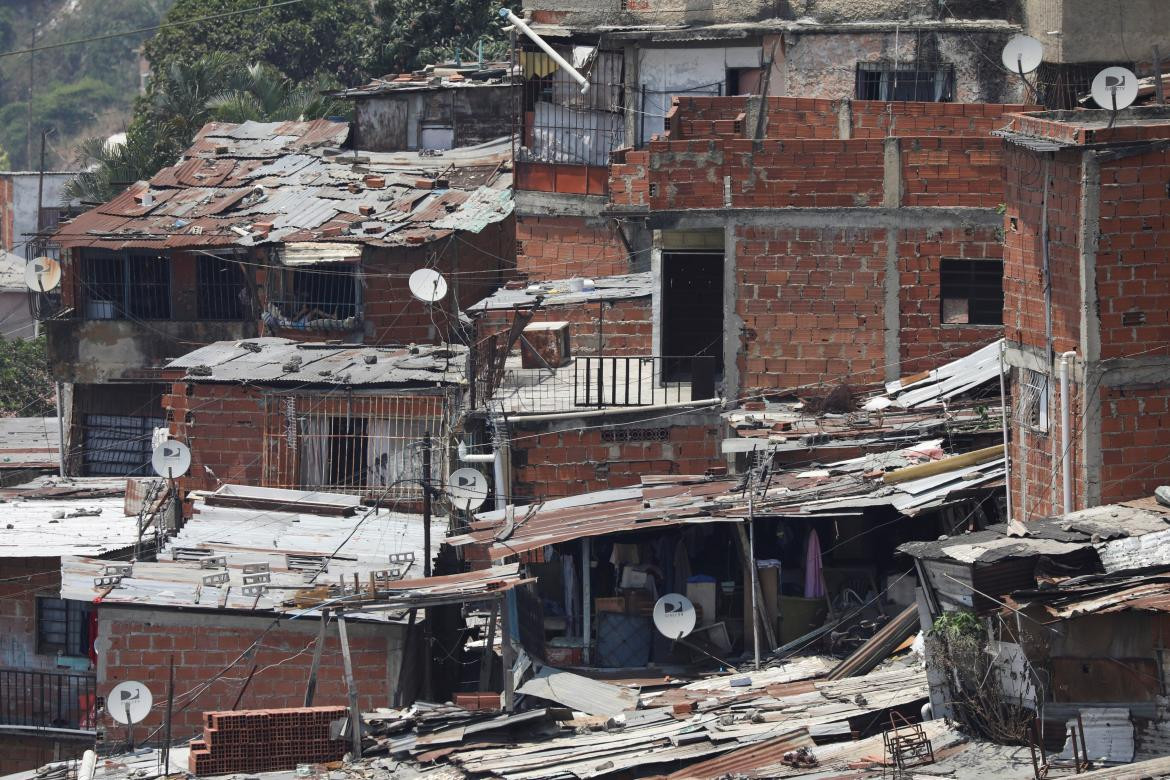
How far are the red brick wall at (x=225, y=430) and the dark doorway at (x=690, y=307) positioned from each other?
780 cm

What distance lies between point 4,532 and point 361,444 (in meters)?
5.63

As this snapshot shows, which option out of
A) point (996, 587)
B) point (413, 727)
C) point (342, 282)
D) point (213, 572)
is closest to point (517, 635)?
point (413, 727)

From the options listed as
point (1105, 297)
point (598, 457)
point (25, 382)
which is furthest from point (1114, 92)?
point (25, 382)

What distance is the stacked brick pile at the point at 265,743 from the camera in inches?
891

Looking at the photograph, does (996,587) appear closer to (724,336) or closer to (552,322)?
(724,336)

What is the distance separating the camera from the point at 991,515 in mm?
24547

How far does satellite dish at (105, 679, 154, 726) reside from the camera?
25.5 meters

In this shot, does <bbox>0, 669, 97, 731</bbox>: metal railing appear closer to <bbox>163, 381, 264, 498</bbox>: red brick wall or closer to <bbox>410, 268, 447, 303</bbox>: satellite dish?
<bbox>163, 381, 264, 498</bbox>: red brick wall

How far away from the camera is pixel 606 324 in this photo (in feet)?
107

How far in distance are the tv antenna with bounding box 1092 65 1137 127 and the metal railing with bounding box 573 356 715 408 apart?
738 centimetres

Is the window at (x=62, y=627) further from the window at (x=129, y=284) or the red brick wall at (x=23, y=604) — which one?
the window at (x=129, y=284)

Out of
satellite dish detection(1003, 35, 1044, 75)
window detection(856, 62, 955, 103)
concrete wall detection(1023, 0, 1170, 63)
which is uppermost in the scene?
concrete wall detection(1023, 0, 1170, 63)

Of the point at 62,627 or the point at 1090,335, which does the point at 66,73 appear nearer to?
the point at 62,627

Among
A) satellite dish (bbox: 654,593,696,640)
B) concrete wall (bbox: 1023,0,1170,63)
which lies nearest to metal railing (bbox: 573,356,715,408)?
satellite dish (bbox: 654,593,696,640)
